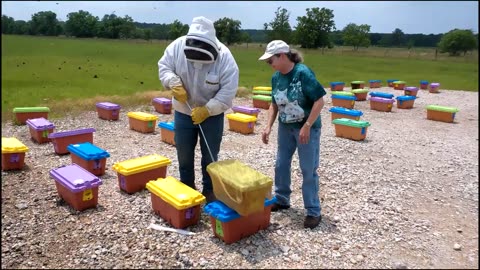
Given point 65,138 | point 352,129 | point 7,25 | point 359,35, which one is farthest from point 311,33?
point 7,25

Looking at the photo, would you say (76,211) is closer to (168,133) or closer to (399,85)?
(168,133)

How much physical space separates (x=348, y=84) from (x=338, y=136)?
1168 cm

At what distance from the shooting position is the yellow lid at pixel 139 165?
4.72 metres

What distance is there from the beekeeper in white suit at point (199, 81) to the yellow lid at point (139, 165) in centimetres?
82

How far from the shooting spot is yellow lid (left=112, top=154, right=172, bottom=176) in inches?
186

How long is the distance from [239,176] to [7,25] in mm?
2160

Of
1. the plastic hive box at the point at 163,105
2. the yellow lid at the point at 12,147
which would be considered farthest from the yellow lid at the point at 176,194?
the plastic hive box at the point at 163,105

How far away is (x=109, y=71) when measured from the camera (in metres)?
18.9

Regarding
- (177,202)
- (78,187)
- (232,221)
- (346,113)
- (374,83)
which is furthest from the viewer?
(374,83)

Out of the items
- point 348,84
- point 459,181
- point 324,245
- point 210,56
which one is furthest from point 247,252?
point 348,84

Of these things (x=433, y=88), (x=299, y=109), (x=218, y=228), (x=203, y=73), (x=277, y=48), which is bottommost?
(x=218, y=228)

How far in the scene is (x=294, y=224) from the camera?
4082mm

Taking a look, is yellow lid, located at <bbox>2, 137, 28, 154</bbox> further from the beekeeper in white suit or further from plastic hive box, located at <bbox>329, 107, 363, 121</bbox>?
plastic hive box, located at <bbox>329, 107, 363, 121</bbox>

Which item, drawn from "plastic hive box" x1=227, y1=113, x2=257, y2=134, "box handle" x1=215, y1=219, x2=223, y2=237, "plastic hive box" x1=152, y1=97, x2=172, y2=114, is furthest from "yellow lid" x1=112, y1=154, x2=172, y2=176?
"plastic hive box" x1=152, y1=97, x2=172, y2=114
